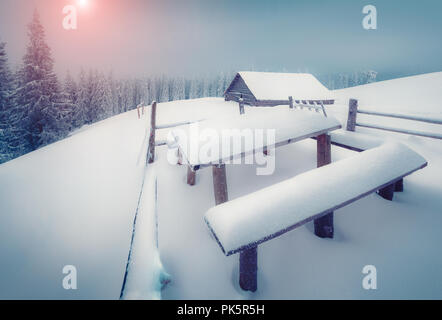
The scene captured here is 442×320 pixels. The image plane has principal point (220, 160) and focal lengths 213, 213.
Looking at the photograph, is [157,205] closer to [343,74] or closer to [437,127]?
[437,127]

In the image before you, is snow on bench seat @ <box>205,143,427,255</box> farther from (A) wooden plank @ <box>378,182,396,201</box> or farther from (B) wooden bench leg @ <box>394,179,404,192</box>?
(B) wooden bench leg @ <box>394,179,404,192</box>

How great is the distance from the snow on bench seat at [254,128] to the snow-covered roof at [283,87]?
1505 cm

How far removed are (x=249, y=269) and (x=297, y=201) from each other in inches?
37.0

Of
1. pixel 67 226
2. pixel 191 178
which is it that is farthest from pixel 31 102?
pixel 191 178

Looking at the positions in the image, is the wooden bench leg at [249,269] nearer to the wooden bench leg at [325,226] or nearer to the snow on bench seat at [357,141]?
the wooden bench leg at [325,226]

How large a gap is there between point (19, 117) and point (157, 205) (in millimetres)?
22359

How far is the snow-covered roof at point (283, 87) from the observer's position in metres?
19.4

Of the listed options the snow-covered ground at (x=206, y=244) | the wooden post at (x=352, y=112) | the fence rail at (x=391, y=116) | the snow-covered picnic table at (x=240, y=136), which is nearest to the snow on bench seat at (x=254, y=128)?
the snow-covered picnic table at (x=240, y=136)

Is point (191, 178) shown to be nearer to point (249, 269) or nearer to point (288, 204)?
point (249, 269)

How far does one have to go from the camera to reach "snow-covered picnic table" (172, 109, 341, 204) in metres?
3.29

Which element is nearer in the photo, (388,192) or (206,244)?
(206,244)

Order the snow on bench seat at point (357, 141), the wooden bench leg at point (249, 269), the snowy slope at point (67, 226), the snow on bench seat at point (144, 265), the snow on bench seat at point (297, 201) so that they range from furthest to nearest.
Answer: the snow on bench seat at point (357, 141) → the snowy slope at point (67, 226) → the wooden bench leg at point (249, 269) → the snow on bench seat at point (144, 265) → the snow on bench seat at point (297, 201)

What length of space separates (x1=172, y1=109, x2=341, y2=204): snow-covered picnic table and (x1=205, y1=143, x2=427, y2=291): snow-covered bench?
34.4 inches

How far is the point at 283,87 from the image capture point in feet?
67.9
